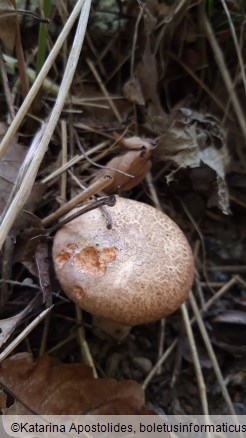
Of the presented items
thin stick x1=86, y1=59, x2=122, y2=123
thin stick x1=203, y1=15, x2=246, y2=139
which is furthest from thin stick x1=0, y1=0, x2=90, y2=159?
thin stick x1=203, y1=15, x2=246, y2=139

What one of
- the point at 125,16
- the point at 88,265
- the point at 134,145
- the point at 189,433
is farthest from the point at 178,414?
the point at 125,16

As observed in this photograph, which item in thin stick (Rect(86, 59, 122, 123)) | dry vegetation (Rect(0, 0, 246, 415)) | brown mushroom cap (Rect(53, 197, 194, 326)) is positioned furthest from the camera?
thin stick (Rect(86, 59, 122, 123))

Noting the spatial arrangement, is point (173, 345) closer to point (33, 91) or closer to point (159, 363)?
point (159, 363)

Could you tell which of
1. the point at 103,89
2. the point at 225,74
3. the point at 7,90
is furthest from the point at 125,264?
the point at 225,74

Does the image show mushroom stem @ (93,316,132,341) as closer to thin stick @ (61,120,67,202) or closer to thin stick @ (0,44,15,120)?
thin stick @ (61,120,67,202)

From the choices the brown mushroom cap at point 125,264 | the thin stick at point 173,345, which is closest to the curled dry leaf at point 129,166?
the brown mushroom cap at point 125,264
